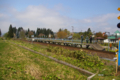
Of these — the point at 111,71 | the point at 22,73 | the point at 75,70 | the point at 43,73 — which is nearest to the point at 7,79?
the point at 22,73

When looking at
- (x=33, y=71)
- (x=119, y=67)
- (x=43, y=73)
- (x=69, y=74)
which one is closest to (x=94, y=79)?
(x=69, y=74)

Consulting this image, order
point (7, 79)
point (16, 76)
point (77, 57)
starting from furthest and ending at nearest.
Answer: point (77, 57), point (16, 76), point (7, 79)

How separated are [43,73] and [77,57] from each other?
10.7 feet

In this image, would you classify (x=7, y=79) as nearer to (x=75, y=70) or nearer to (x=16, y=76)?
(x=16, y=76)

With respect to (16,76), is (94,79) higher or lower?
lower

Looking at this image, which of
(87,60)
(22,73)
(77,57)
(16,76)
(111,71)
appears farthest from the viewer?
(77,57)

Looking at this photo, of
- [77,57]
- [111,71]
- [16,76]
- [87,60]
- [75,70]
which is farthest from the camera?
[77,57]

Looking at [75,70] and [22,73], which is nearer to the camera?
[22,73]

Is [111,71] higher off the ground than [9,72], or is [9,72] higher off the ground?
[9,72]

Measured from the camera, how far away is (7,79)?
11.0 ft

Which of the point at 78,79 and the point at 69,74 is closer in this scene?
the point at 78,79

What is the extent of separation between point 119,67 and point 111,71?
497 millimetres

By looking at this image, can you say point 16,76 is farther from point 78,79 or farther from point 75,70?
point 75,70

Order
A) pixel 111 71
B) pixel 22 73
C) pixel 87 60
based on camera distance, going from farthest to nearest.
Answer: pixel 87 60 < pixel 111 71 < pixel 22 73
